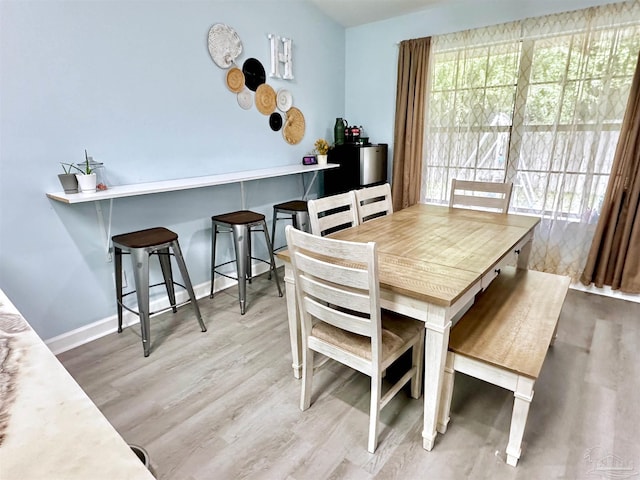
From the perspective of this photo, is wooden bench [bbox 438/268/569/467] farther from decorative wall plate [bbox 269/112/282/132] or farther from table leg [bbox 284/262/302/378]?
decorative wall plate [bbox 269/112/282/132]

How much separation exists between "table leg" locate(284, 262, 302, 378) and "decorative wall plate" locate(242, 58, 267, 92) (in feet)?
6.58

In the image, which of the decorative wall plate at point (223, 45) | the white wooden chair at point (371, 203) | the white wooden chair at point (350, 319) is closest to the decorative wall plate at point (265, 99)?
the decorative wall plate at point (223, 45)

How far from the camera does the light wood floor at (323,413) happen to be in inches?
58.4

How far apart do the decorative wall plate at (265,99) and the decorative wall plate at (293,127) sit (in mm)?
233

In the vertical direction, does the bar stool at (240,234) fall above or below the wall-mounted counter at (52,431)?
below

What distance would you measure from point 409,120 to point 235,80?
182cm

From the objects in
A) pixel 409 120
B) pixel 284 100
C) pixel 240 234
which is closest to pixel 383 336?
pixel 240 234

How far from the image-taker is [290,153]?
3.62 meters

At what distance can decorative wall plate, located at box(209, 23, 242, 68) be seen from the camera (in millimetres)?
2738

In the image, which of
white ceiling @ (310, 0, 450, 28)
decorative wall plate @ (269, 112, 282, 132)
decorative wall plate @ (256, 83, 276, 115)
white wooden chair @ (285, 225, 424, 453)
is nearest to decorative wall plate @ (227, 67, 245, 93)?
decorative wall plate @ (256, 83, 276, 115)

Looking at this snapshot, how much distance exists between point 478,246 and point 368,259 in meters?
0.91

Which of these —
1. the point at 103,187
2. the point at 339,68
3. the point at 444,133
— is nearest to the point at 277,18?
the point at 339,68

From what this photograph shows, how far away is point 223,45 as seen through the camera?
2811 millimetres

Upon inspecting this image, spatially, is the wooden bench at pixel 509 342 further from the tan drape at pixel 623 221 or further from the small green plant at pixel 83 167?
the small green plant at pixel 83 167
